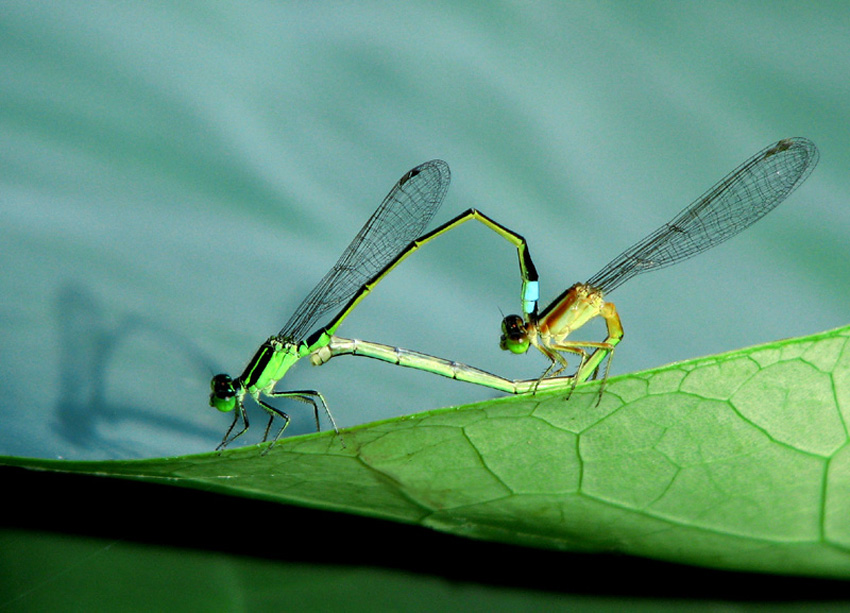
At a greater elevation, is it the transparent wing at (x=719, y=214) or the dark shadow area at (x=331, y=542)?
the transparent wing at (x=719, y=214)

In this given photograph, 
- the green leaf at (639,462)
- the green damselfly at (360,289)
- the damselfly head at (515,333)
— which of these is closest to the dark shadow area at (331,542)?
the green leaf at (639,462)

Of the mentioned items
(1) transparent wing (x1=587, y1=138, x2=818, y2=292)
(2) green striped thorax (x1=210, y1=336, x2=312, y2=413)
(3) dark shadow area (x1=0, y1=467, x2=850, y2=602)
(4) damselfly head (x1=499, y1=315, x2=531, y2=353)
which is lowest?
(3) dark shadow area (x1=0, y1=467, x2=850, y2=602)

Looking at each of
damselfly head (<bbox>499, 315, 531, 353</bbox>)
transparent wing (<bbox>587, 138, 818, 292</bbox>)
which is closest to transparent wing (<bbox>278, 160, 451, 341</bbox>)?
damselfly head (<bbox>499, 315, 531, 353</bbox>)

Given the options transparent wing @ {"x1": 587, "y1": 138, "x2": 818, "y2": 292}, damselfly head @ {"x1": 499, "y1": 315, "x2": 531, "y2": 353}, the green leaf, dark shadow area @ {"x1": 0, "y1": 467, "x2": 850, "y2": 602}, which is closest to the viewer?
the green leaf

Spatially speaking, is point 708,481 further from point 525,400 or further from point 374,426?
point 374,426

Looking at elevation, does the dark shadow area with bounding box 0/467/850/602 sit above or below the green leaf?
below

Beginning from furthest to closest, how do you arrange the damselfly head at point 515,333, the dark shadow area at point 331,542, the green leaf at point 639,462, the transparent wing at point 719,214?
the transparent wing at point 719,214
the damselfly head at point 515,333
the dark shadow area at point 331,542
the green leaf at point 639,462

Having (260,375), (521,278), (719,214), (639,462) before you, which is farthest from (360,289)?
(639,462)

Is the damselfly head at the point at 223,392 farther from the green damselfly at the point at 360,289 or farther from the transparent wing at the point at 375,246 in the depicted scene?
the transparent wing at the point at 375,246

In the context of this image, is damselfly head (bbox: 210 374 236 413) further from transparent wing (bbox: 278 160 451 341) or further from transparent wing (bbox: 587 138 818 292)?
transparent wing (bbox: 587 138 818 292)
